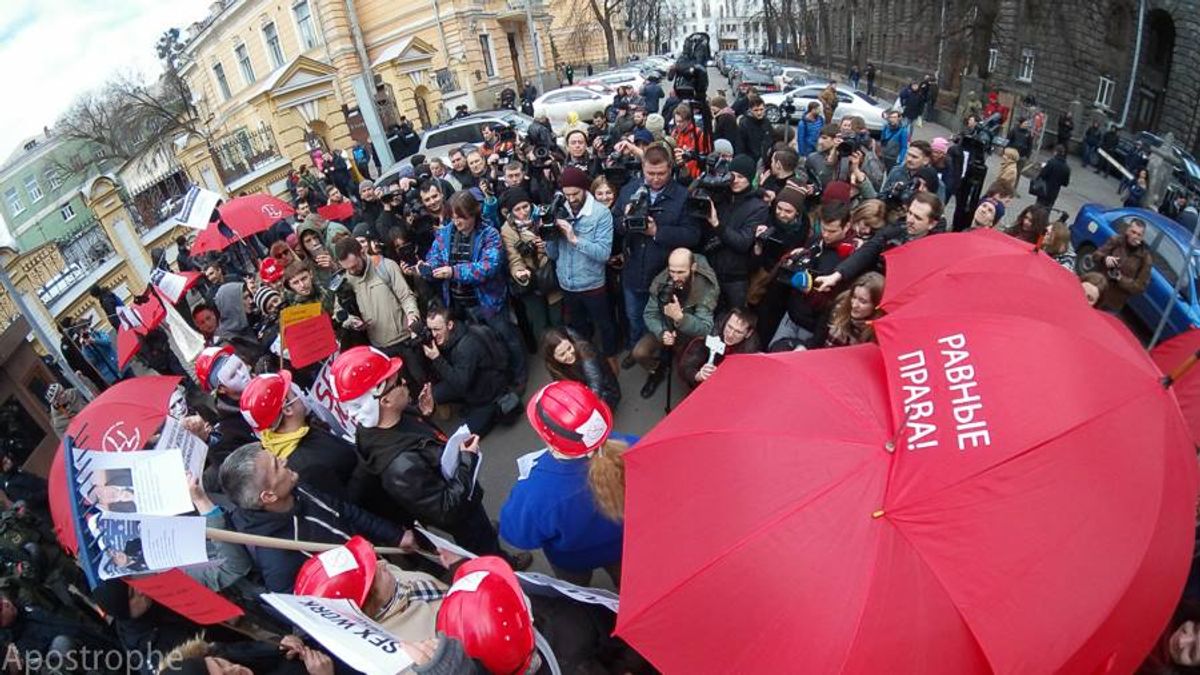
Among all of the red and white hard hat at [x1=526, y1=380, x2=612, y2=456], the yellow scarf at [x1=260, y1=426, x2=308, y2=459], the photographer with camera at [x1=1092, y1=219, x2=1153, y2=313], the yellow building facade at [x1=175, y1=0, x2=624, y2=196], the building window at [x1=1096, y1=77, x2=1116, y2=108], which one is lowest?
the building window at [x1=1096, y1=77, x2=1116, y2=108]

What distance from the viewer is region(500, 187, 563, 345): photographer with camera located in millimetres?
5051

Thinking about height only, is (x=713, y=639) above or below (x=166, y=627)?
above

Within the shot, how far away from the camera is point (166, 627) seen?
2.73m

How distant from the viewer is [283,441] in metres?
3.15

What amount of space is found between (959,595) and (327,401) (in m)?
3.71

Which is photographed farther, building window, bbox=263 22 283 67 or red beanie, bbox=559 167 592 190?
building window, bbox=263 22 283 67

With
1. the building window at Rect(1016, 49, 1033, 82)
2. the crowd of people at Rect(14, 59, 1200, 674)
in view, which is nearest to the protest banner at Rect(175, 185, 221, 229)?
the crowd of people at Rect(14, 59, 1200, 674)

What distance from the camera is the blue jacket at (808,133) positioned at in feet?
29.2

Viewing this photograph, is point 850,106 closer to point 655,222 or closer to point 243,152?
point 655,222

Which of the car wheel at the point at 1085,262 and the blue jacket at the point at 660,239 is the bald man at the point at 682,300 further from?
the car wheel at the point at 1085,262

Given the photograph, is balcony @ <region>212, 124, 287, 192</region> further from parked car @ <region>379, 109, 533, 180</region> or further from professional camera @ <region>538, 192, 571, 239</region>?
professional camera @ <region>538, 192, 571, 239</region>

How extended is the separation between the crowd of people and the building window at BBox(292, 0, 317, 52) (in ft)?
83.9

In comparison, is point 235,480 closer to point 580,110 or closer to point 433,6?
point 580,110

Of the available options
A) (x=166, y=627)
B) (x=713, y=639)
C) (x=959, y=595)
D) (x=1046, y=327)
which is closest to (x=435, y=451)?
(x=166, y=627)
